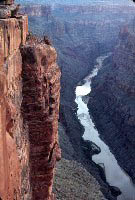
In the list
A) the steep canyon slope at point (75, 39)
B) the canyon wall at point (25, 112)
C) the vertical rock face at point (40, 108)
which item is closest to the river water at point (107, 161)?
the steep canyon slope at point (75, 39)

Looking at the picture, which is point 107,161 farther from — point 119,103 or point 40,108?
point 40,108

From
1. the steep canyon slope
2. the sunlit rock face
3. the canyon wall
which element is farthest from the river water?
the canyon wall

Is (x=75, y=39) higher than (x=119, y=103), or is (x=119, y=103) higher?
(x=75, y=39)

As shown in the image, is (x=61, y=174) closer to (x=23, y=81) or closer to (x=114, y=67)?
(x=23, y=81)

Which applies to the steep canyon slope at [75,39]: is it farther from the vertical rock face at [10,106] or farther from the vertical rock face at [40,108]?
the vertical rock face at [10,106]

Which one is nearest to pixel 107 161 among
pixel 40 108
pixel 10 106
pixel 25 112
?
pixel 40 108

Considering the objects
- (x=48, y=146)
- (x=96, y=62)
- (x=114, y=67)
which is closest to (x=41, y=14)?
(x=96, y=62)

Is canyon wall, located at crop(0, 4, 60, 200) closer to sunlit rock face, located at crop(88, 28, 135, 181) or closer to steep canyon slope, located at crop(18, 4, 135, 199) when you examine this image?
steep canyon slope, located at crop(18, 4, 135, 199)


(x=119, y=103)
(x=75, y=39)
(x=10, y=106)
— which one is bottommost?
(x=119, y=103)
